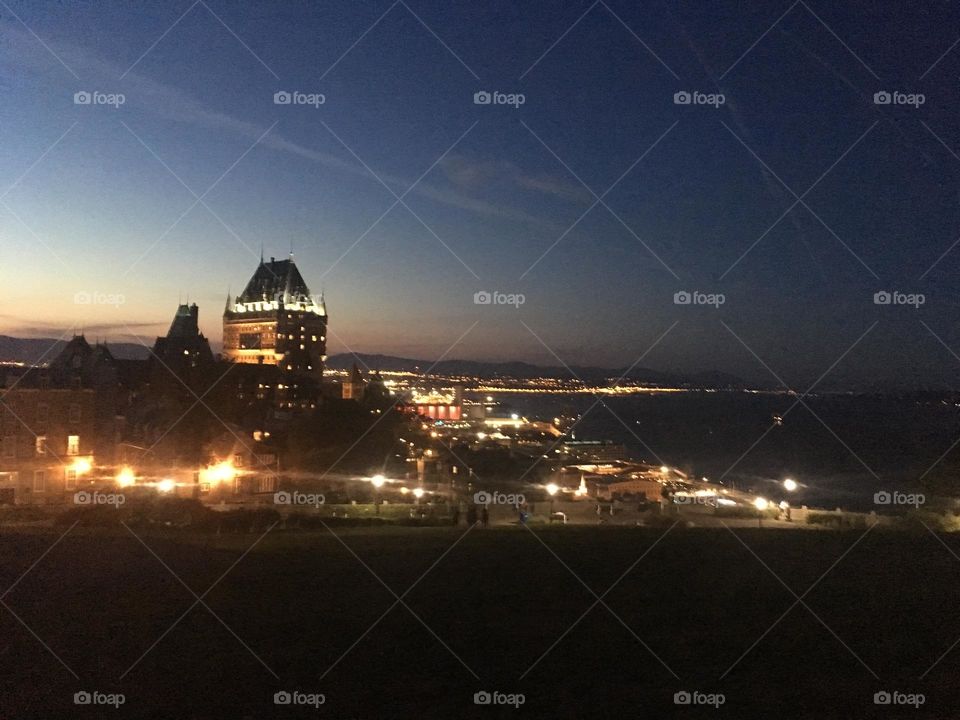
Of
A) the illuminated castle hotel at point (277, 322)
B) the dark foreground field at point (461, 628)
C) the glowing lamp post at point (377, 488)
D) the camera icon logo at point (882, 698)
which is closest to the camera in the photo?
→ the dark foreground field at point (461, 628)

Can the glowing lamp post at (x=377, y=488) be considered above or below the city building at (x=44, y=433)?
below

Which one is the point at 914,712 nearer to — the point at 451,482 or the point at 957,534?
the point at 957,534

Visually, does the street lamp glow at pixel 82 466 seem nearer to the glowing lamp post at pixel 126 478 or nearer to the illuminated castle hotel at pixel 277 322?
the glowing lamp post at pixel 126 478

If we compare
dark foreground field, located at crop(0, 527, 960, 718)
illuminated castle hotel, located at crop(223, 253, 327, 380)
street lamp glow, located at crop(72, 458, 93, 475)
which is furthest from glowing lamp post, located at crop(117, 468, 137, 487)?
illuminated castle hotel, located at crop(223, 253, 327, 380)

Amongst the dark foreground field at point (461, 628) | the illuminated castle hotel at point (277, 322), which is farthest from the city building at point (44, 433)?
the illuminated castle hotel at point (277, 322)

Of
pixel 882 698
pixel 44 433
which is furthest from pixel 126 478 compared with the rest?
pixel 882 698

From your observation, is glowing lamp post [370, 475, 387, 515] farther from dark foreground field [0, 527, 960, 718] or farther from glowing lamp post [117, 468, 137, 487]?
glowing lamp post [117, 468, 137, 487]

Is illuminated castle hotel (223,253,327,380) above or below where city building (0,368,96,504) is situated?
above
